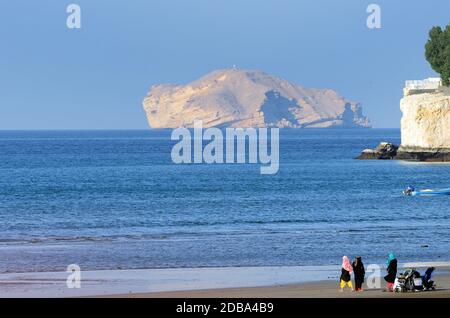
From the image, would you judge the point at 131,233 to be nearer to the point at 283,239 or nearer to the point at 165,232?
the point at 165,232

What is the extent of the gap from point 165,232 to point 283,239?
6.41m

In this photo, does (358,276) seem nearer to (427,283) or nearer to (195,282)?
(427,283)

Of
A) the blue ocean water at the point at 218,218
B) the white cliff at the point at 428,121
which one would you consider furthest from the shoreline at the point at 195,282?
the white cliff at the point at 428,121

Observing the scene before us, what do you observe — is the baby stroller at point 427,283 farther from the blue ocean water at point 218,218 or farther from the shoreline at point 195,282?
the blue ocean water at point 218,218

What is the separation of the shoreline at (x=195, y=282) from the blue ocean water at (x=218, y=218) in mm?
1741

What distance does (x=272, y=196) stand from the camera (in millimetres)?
69438

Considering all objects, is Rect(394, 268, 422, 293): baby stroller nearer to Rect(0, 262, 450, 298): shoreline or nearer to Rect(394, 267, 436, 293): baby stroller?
Rect(394, 267, 436, 293): baby stroller

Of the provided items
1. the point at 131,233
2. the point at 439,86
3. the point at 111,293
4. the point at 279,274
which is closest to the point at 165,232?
the point at 131,233

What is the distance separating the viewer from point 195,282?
31.3 metres

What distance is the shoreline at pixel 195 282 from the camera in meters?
28.6

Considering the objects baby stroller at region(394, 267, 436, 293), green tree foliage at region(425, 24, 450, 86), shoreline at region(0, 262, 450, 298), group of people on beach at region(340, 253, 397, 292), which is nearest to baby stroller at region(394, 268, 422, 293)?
baby stroller at region(394, 267, 436, 293)

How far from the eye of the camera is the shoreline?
1128 inches

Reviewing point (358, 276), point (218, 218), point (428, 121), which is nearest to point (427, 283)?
point (358, 276)

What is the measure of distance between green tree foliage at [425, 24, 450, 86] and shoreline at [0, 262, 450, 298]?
87227 mm
